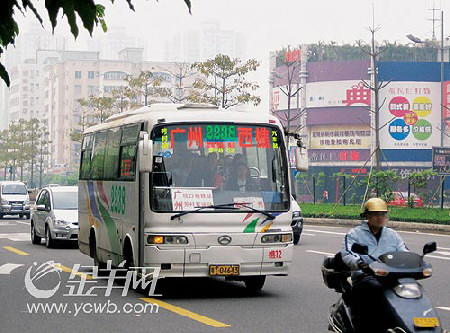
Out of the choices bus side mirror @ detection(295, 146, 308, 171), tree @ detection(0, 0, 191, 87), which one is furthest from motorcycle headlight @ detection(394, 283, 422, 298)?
bus side mirror @ detection(295, 146, 308, 171)

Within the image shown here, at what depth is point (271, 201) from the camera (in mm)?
13828

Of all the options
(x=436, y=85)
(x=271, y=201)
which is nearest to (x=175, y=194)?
(x=271, y=201)

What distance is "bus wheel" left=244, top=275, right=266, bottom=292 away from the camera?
46.8ft

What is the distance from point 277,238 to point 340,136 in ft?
202

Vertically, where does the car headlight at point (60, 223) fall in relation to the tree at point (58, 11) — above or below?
below

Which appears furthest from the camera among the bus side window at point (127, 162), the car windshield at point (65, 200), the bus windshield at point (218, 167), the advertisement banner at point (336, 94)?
the advertisement banner at point (336, 94)

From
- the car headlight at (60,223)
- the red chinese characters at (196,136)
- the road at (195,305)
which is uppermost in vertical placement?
the red chinese characters at (196,136)

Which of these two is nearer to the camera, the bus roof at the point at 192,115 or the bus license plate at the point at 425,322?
the bus license plate at the point at 425,322

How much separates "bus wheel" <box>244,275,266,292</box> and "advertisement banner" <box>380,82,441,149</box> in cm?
5842

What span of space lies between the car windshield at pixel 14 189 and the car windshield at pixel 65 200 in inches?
863

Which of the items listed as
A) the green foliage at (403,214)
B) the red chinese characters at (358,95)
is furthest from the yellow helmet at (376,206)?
the red chinese characters at (358,95)

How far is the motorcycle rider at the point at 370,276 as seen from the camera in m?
7.49

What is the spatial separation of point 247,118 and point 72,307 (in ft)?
12.2

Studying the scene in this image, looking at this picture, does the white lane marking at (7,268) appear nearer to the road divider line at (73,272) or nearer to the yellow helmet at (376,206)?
the road divider line at (73,272)
